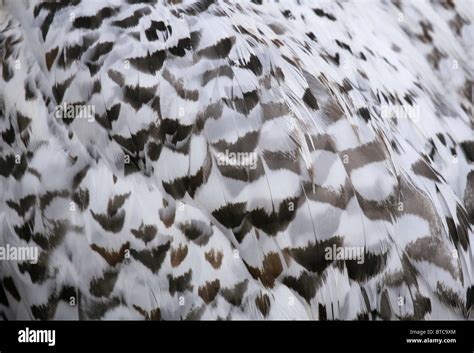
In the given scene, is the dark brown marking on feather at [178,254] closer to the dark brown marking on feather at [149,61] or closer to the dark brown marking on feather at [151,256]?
the dark brown marking on feather at [151,256]

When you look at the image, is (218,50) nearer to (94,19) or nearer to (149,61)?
(149,61)

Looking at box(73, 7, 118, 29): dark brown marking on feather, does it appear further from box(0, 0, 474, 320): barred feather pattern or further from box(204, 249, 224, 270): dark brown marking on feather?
box(204, 249, 224, 270): dark brown marking on feather

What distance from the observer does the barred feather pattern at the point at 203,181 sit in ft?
4.47

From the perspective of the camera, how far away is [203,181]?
4.51 feet

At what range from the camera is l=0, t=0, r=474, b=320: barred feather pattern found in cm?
136

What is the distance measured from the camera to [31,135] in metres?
1.38
